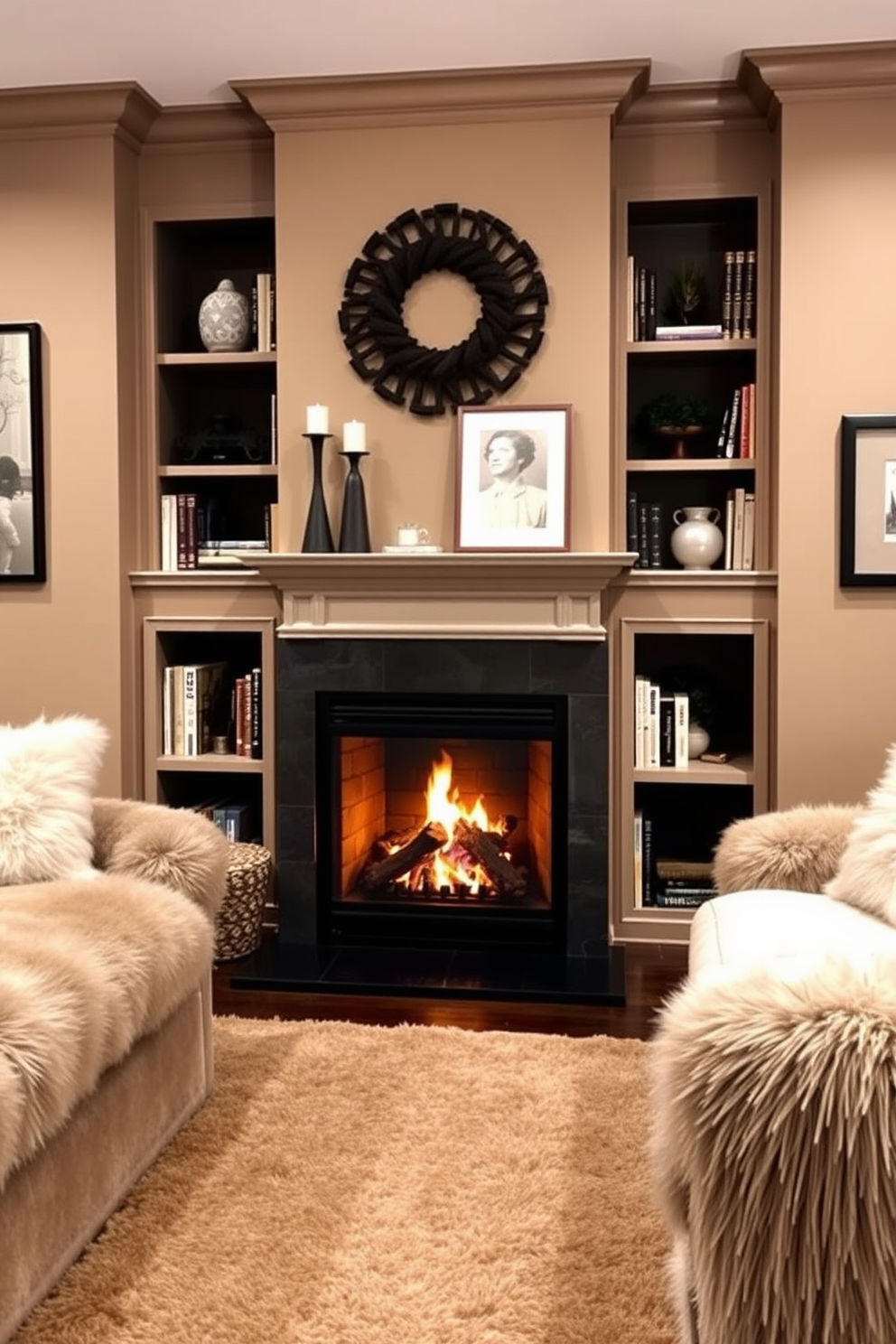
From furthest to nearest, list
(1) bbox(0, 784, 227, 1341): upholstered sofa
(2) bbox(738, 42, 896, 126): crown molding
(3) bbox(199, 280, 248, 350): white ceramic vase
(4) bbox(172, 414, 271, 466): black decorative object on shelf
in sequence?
(4) bbox(172, 414, 271, 466): black decorative object on shelf → (3) bbox(199, 280, 248, 350): white ceramic vase → (2) bbox(738, 42, 896, 126): crown molding → (1) bbox(0, 784, 227, 1341): upholstered sofa

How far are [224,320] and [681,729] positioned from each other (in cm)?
199

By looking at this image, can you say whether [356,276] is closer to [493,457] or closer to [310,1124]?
[493,457]

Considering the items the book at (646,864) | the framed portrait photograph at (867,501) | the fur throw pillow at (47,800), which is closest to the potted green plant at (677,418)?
the framed portrait photograph at (867,501)

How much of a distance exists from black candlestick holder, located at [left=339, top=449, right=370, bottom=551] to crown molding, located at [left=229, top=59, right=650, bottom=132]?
1037 mm

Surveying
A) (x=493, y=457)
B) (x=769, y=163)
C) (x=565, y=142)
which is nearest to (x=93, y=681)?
(x=493, y=457)

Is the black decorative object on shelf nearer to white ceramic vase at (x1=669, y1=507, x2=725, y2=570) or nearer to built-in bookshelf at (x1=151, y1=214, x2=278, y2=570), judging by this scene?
built-in bookshelf at (x1=151, y1=214, x2=278, y2=570)

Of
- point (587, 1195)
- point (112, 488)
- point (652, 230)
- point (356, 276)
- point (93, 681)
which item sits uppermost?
point (652, 230)

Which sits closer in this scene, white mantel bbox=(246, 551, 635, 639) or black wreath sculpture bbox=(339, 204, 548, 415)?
white mantel bbox=(246, 551, 635, 639)

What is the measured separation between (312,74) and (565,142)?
0.78 meters

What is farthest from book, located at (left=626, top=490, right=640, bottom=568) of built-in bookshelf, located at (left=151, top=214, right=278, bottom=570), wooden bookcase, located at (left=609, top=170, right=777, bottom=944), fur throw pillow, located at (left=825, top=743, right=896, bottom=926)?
fur throw pillow, located at (left=825, top=743, right=896, bottom=926)

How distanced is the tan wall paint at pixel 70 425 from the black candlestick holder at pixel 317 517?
0.64m

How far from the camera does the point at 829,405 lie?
3674 mm

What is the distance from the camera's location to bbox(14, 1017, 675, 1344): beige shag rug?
186cm

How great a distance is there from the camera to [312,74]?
146 inches
